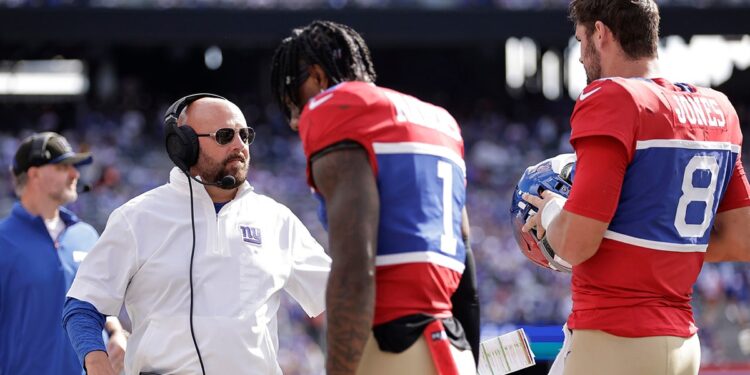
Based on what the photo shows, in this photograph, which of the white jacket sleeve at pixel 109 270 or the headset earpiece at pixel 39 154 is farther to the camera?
the headset earpiece at pixel 39 154

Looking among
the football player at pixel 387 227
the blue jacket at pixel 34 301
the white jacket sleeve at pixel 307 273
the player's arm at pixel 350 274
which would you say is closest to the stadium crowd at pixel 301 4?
the blue jacket at pixel 34 301

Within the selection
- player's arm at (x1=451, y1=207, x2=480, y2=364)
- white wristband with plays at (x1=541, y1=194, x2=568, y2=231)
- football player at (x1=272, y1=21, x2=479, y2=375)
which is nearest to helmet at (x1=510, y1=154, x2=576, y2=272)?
white wristband with plays at (x1=541, y1=194, x2=568, y2=231)

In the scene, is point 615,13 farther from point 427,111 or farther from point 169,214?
point 169,214

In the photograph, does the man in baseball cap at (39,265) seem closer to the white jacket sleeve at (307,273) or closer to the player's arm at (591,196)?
the white jacket sleeve at (307,273)

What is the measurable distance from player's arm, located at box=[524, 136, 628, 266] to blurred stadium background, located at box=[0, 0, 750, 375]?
1164 centimetres

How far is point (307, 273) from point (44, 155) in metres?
2.36

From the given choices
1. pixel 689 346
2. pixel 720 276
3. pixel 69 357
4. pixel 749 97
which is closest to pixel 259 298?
pixel 689 346

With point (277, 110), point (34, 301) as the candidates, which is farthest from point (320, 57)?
point (277, 110)

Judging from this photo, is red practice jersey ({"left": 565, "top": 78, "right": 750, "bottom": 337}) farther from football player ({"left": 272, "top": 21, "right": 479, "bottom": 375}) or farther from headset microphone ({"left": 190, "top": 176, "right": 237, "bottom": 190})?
headset microphone ({"left": 190, "top": 176, "right": 237, "bottom": 190})

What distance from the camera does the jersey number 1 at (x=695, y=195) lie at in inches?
120

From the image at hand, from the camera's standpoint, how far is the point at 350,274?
8.47ft

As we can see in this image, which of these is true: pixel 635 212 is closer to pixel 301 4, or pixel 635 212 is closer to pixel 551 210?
pixel 551 210

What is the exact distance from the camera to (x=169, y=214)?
12.2 ft

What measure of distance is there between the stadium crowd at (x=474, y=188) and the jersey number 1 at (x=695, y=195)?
10.1 m
